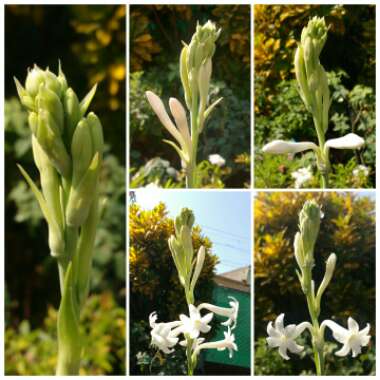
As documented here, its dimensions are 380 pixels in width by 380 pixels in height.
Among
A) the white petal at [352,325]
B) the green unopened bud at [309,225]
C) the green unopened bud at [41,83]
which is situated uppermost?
the green unopened bud at [41,83]

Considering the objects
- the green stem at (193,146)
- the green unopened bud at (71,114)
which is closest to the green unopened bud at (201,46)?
the green stem at (193,146)

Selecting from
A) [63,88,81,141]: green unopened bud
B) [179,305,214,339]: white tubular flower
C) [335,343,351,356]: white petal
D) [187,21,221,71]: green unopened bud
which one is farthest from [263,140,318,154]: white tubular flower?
[63,88,81,141]: green unopened bud

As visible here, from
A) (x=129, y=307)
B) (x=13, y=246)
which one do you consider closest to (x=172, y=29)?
(x=129, y=307)

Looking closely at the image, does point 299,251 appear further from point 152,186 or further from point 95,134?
point 95,134

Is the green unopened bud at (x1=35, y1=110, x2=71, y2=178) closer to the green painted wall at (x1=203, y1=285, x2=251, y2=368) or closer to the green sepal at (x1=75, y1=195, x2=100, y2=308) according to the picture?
the green sepal at (x1=75, y1=195, x2=100, y2=308)

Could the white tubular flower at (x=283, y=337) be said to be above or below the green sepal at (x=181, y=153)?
below

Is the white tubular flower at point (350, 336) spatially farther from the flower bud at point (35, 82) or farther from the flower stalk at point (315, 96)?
the flower bud at point (35, 82)

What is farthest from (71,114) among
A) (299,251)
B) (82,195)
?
(299,251)
